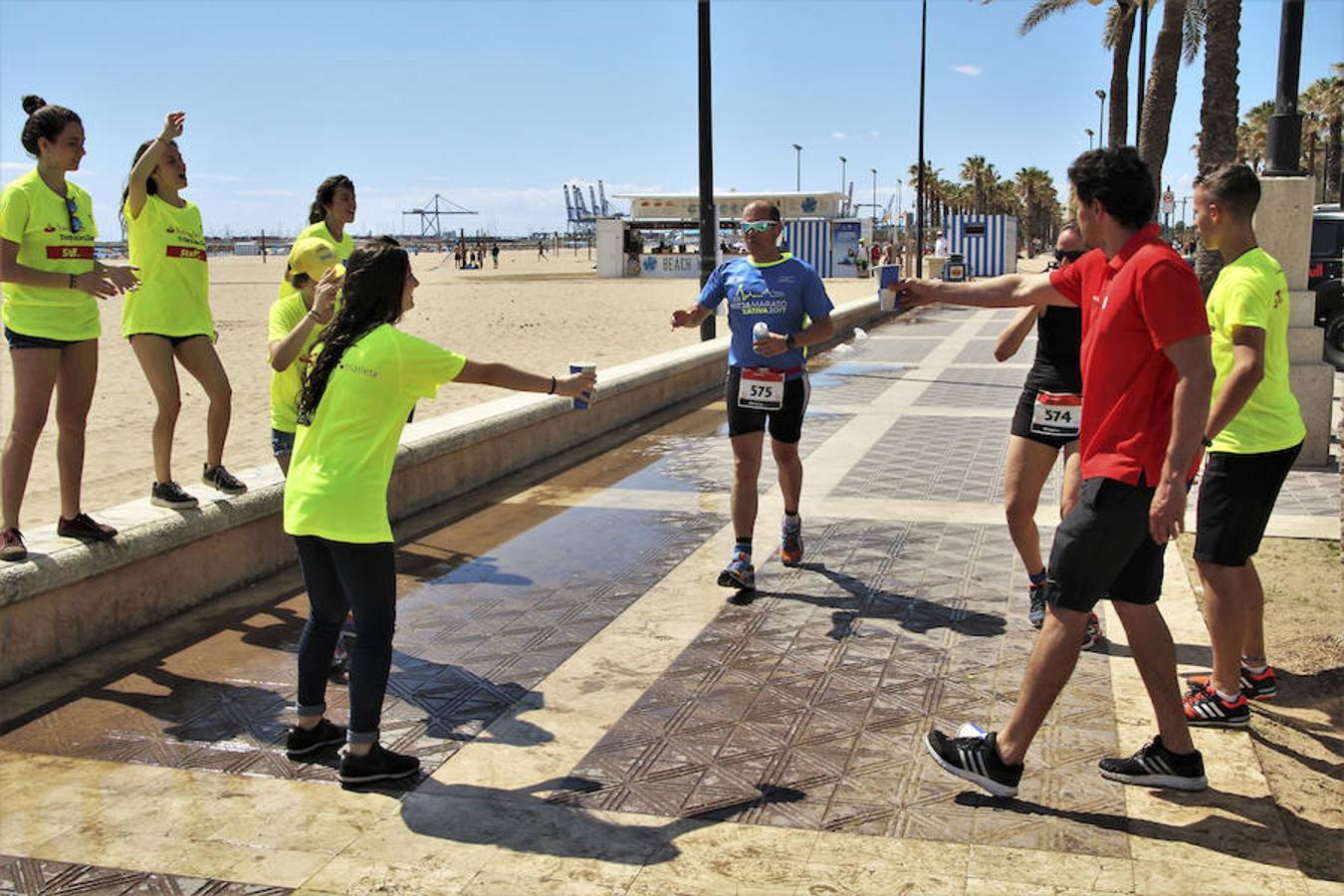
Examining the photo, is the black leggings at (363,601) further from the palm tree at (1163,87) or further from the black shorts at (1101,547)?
the palm tree at (1163,87)

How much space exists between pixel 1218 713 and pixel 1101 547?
1211 mm

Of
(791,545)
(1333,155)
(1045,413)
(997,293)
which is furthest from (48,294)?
(1333,155)

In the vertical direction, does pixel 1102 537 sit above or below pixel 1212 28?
below

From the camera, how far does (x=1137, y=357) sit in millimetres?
3547

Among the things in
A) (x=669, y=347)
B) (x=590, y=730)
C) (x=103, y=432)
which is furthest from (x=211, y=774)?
(x=669, y=347)

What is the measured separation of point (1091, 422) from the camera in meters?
3.69

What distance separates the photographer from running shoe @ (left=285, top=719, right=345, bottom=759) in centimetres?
417

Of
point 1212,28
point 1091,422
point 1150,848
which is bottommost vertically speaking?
point 1150,848

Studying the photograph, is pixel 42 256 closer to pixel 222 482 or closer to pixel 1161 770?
pixel 222 482

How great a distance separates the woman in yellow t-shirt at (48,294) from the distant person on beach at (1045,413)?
153 inches

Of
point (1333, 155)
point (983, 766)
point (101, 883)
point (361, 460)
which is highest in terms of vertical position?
point (1333, 155)

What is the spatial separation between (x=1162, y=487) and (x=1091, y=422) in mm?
316

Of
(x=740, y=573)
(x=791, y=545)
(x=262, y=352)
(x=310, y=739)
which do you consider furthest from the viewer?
(x=262, y=352)

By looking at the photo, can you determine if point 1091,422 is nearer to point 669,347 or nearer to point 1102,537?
point 1102,537
